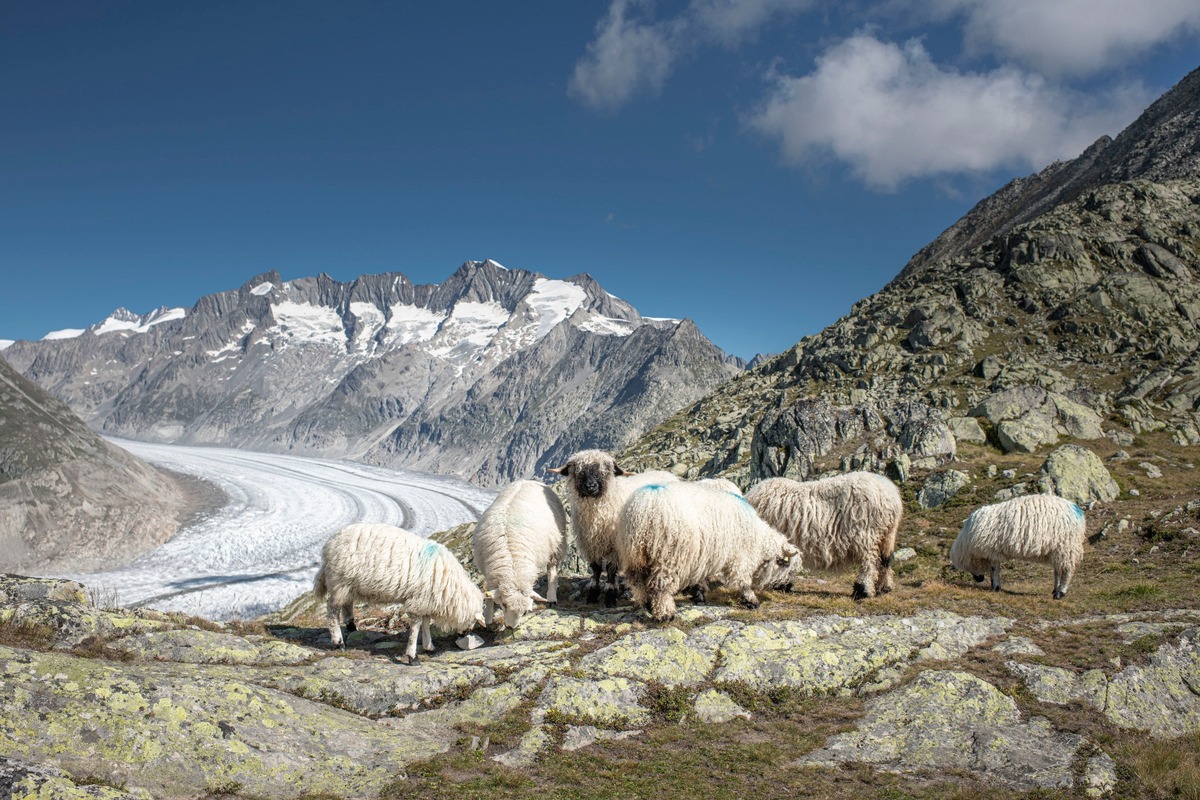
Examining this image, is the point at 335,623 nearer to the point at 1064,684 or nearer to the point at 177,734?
the point at 177,734

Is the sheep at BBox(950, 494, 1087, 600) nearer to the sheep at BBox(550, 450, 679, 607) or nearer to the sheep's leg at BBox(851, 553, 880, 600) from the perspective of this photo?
the sheep's leg at BBox(851, 553, 880, 600)

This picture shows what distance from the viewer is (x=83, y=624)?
9.73 metres

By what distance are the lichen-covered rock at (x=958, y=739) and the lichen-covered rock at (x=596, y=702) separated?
9.13ft

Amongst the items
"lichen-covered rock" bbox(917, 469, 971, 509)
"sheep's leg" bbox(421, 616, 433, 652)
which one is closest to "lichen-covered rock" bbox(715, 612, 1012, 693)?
"sheep's leg" bbox(421, 616, 433, 652)

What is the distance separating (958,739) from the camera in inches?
348

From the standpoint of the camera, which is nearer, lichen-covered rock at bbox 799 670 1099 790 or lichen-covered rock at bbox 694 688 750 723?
lichen-covered rock at bbox 799 670 1099 790

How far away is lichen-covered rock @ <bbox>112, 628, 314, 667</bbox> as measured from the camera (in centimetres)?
973

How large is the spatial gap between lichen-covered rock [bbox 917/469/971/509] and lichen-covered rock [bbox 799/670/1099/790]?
2414cm

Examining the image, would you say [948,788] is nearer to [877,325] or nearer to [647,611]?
[647,611]

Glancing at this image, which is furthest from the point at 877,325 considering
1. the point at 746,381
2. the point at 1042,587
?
the point at 1042,587

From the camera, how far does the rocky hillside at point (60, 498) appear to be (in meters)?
79.4

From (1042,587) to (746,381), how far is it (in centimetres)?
6946

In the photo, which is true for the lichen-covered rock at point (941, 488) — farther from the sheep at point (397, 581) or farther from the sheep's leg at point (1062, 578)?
the sheep at point (397, 581)

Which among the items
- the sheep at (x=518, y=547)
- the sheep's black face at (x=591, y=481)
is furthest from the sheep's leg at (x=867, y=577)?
the sheep at (x=518, y=547)
